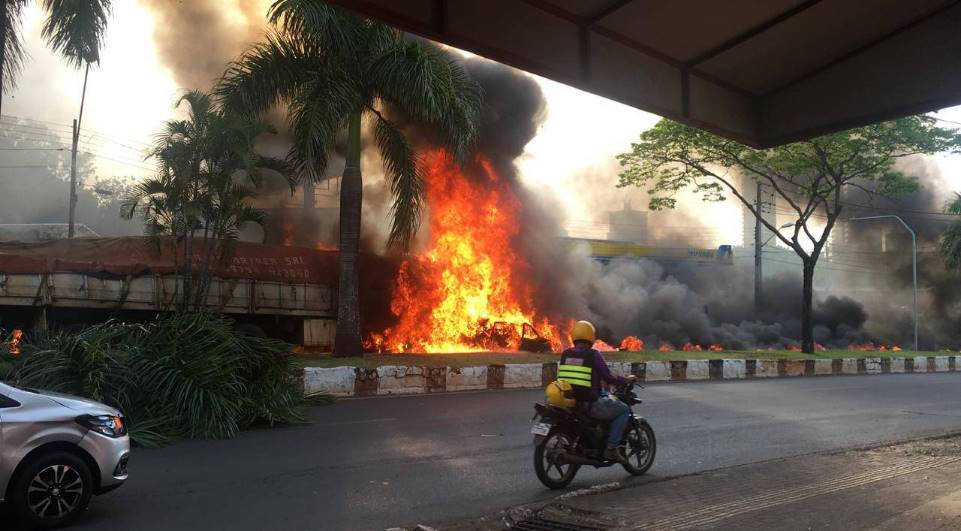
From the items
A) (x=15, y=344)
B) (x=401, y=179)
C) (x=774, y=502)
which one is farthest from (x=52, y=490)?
(x=401, y=179)

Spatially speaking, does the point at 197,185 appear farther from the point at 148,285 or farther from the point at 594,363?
the point at 594,363

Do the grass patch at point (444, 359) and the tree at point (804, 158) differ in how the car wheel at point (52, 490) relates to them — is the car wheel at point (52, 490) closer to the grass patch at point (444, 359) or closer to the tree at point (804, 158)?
the grass patch at point (444, 359)

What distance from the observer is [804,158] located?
2309cm

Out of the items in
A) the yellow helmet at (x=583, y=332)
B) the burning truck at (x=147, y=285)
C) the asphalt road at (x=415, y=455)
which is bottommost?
the asphalt road at (x=415, y=455)

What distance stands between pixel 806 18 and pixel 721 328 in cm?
2980

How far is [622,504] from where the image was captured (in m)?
5.54

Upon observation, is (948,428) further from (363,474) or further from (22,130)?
(22,130)

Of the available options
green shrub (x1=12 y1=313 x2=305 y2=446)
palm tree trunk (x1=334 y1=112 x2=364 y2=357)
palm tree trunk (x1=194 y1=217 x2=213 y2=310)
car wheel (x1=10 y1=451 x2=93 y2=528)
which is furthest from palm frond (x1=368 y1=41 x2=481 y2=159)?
car wheel (x1=10 y1=451 x2=93 y2=528)

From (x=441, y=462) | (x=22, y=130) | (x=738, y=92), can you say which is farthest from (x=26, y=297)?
(x=22, y=130)

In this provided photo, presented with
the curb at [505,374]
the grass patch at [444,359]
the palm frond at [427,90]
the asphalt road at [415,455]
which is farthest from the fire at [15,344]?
the palm frond at [427,90]

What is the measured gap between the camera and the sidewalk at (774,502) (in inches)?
193

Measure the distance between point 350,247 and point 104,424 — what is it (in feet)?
35.2

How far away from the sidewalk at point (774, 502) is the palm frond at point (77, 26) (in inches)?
428

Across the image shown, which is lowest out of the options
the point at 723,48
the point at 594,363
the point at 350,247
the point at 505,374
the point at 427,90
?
the point at 505,374
